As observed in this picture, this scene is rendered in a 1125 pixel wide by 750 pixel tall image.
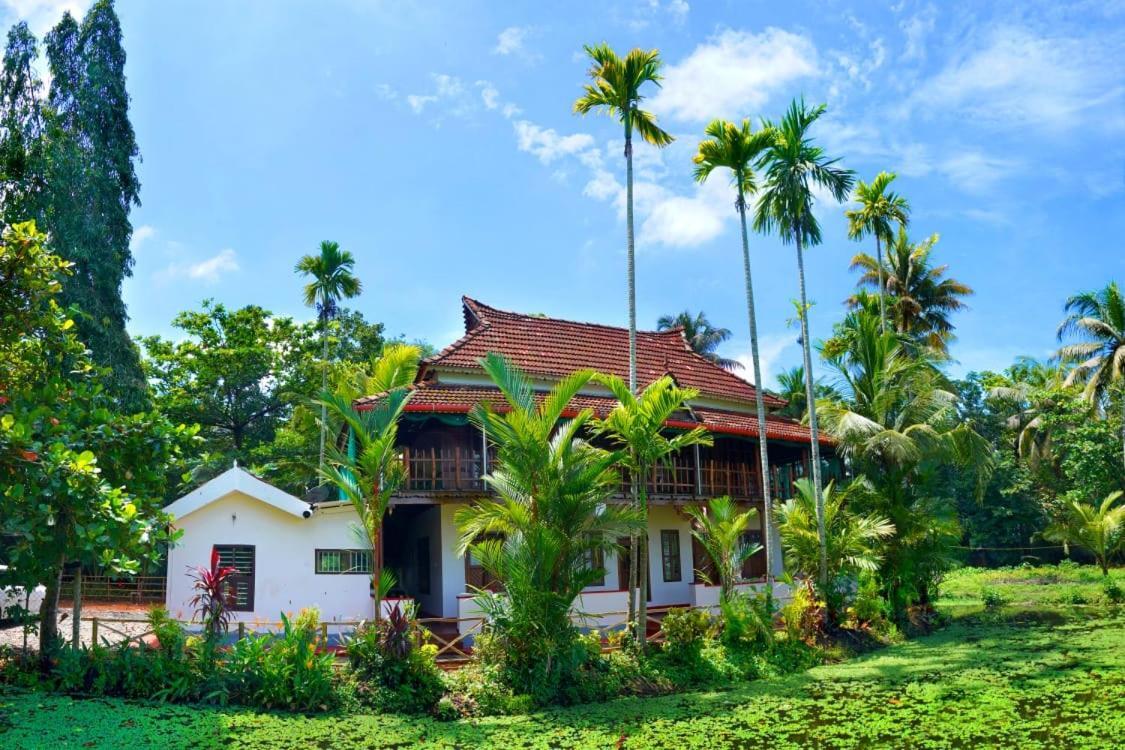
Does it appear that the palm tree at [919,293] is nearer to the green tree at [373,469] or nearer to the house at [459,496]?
the house at [459,496]

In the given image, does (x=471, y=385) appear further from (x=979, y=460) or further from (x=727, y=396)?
(x=979, y=460)

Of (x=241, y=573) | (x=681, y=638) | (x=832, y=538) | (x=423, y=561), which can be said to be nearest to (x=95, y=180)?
(x=241, y=573)

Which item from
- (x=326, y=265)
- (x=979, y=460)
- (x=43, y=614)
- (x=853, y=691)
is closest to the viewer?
(x=43, y=614)

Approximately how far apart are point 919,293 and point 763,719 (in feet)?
77.5

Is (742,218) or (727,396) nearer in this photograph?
(742,218)

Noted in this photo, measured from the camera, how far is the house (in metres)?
15.7

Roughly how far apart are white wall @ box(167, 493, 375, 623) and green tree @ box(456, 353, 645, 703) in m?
4.66

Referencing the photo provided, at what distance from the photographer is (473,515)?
39.3 ft

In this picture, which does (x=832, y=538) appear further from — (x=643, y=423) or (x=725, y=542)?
(x=643, y=423)

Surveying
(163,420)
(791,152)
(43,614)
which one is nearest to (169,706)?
(43,614)

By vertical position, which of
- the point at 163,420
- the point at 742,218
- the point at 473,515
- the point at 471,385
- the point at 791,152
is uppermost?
the point at 791,152

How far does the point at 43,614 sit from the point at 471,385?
32.0ft

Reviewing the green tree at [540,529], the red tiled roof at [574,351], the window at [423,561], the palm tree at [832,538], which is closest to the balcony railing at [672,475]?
the red tiled roof at [574,351]

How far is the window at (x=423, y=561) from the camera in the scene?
19156 millimetres
